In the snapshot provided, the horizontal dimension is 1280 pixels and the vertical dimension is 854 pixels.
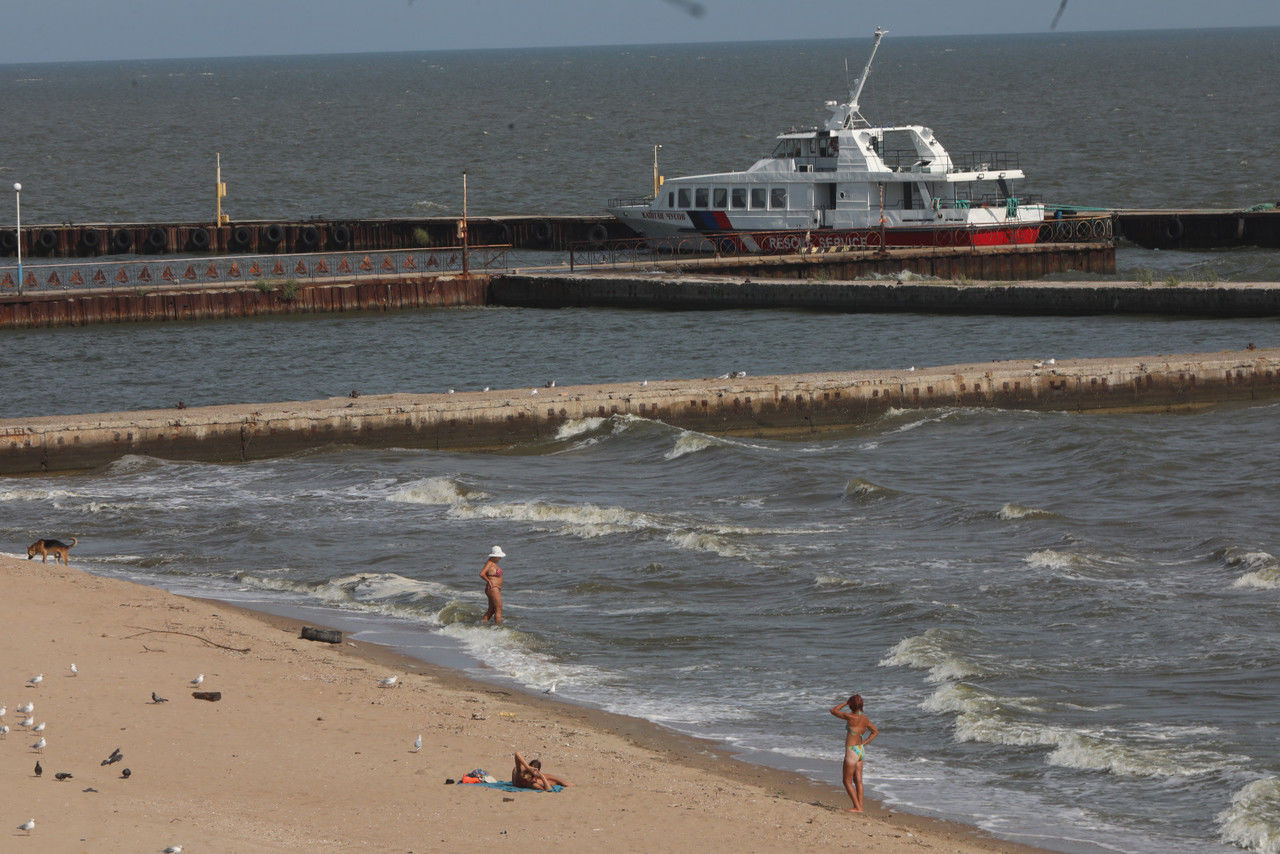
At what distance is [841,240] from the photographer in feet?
171

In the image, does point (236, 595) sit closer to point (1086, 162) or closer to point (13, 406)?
point (13, 406)

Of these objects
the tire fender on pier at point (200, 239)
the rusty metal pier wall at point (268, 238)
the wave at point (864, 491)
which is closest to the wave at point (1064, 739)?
the wave at point (864, 491)

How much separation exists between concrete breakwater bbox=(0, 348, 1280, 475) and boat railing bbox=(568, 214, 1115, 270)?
1723 cm

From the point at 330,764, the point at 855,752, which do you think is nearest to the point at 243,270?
the point at 330,764

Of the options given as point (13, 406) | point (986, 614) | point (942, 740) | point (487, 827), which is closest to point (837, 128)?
point (13, 406)

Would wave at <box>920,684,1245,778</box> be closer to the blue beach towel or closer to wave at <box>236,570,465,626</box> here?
the blue beach towel

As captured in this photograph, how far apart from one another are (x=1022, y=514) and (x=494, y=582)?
9.07m

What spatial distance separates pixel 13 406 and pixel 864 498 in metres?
18.9

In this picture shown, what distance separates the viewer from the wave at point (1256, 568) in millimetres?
20922

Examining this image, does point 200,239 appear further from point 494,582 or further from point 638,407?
point 494,582

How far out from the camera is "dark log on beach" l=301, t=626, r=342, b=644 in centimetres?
1866

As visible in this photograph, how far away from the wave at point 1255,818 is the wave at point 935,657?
12.6ft

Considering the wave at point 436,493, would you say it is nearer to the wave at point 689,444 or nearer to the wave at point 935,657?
the wave at point 689,444

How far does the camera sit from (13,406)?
117 feet
